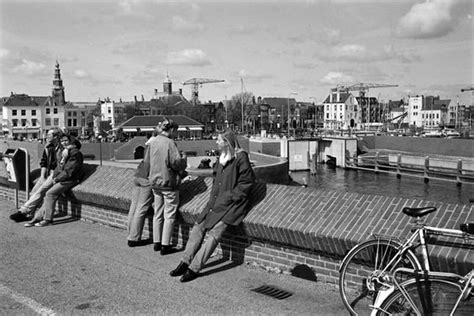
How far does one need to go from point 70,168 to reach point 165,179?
2956 mm

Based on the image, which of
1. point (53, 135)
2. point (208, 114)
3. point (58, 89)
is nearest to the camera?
point (53, 135)

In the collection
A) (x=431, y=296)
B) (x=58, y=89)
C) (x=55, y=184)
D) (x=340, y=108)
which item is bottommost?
(x=431, y=296)

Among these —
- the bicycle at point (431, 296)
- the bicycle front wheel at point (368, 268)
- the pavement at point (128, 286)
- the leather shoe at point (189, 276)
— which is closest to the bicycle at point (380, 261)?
the bicycle front wheel at point (368, 268)

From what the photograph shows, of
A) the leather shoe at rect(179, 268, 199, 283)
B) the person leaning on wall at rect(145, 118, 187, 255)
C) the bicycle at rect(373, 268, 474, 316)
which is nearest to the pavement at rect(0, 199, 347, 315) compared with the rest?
the leather shoe at rect(179, 268, 199, 283)

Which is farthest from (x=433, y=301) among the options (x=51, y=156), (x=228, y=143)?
(x=51, y=156)

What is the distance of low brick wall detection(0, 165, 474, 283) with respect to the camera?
4.77m

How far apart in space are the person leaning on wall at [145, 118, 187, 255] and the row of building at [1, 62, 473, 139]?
8907cm

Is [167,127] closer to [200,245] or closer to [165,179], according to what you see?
[165,179]

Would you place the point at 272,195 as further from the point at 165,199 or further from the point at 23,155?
the point at 23,155

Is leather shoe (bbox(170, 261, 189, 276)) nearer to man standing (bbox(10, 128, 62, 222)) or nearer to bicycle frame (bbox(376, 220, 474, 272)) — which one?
bicycle frame (bbox(376, 220, 474, 272))

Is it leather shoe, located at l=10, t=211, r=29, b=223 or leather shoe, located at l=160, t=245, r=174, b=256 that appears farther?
leather shoe, located at l=10, t=211, r=29, b=223

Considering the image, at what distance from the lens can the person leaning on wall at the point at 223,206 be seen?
5.71m

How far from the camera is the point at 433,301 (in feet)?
12.1

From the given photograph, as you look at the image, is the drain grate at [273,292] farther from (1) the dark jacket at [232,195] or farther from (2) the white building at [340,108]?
(2) the white building at [340,108]
